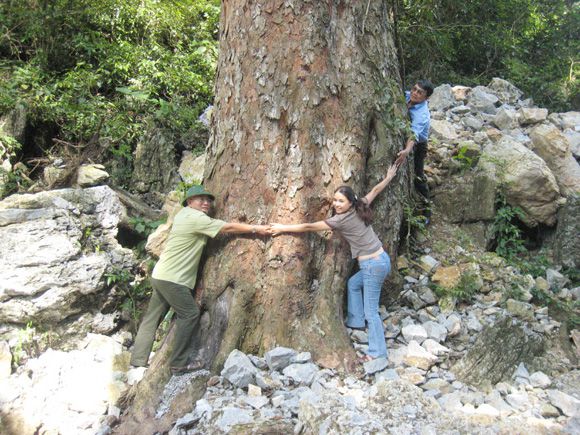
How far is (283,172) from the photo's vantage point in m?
4.47

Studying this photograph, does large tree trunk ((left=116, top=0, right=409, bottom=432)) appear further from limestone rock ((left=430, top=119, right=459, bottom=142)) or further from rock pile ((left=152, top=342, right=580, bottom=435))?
limestone rock ((left=430, top=119, right=459, bottom=142))

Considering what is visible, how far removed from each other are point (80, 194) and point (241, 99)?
2806mm

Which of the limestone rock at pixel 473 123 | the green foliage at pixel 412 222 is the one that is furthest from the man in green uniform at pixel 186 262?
the limestone rock at pixel 473 123

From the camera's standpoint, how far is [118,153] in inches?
285

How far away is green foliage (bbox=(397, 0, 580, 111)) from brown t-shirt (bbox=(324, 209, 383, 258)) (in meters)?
6.61

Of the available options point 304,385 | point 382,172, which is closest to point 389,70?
point 382,172

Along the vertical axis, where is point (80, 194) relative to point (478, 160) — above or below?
below

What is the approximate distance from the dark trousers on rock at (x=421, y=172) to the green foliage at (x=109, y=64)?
346cm

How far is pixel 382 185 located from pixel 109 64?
5577mm

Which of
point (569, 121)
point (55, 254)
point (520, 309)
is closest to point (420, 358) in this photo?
point (520, 309)

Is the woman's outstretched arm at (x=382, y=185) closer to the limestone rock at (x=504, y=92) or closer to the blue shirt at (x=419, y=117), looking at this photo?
the blue shirt at (x=419, y=117)

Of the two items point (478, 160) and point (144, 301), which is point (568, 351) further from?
point (144, 301)

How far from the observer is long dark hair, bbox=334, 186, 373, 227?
4.42m

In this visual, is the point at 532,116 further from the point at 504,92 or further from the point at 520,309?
the point at 520,309
